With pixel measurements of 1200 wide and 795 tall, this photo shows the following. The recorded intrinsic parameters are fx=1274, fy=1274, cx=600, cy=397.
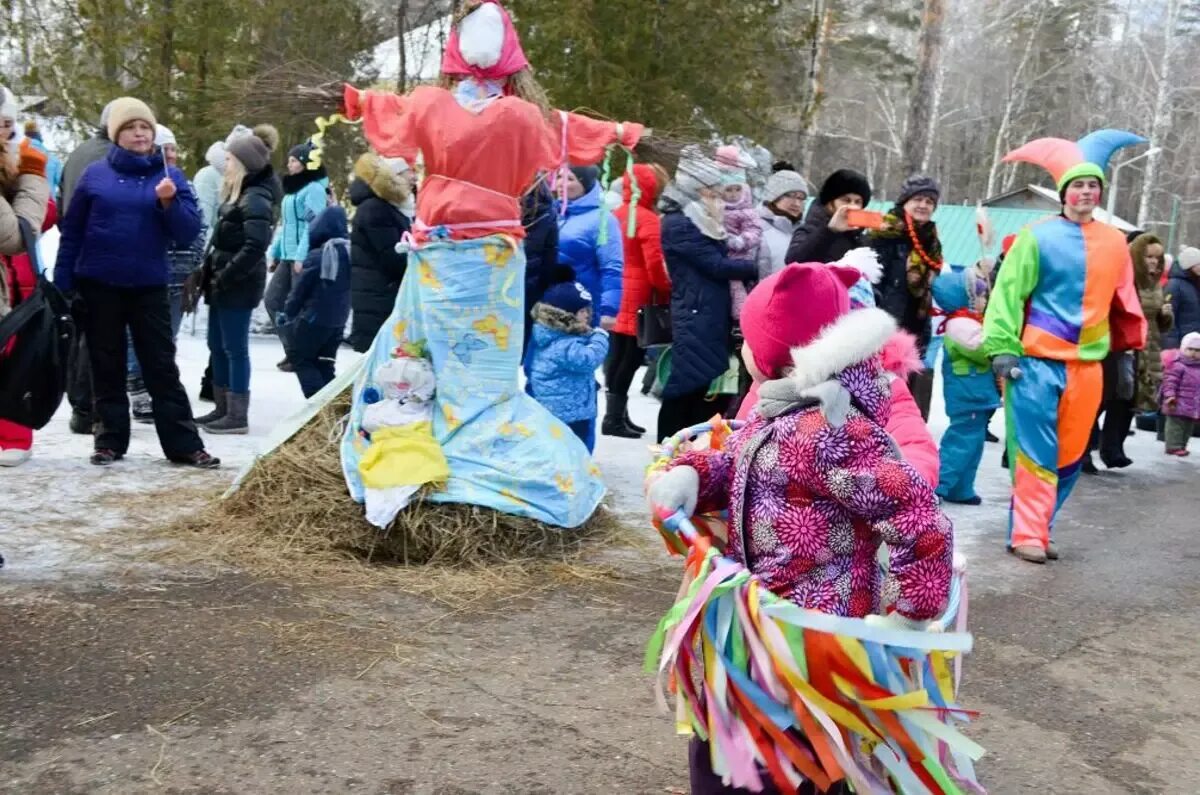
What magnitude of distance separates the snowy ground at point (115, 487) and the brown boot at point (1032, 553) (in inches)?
6.8

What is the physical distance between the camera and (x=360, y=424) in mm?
5609

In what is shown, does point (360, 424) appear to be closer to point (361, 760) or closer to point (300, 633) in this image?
point (300, 633)

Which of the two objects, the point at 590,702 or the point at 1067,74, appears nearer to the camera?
the point at 590,702

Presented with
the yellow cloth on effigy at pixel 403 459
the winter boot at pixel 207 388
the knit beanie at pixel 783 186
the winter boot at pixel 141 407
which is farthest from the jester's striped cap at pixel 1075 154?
the winter boot at pixel 207 388

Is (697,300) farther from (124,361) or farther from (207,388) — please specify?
(207,388)

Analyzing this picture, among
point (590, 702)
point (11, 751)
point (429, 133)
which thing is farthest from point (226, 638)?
point (429, 133)

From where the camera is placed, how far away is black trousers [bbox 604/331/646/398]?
28.9 feet

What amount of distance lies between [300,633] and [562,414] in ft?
7.94

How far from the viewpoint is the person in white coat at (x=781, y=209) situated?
24.5 feet

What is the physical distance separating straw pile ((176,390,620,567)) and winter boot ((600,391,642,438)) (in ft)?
9.69

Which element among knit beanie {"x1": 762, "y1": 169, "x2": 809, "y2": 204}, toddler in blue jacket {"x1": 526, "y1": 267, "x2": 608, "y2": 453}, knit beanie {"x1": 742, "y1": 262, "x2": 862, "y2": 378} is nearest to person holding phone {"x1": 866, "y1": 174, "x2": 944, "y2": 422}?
knit beanie {"x1": 762, "y1": 169, "x2": 809, "y2": 204}

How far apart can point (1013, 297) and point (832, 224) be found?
1095mm

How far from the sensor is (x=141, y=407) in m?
8.02

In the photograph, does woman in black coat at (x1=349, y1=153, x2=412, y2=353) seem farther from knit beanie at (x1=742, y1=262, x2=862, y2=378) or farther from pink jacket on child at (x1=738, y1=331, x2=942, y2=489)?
knit beanie at (x1=742, y1=262, x2=862, y2=378)
